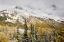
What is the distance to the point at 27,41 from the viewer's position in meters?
163

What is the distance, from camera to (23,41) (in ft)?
529

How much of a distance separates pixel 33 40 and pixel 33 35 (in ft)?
18.3

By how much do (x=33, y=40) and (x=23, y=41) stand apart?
1148 cm

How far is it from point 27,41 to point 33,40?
26.9 ft

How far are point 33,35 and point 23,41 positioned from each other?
10.5 meters

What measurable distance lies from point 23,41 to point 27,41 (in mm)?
3570

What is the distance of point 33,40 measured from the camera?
169m

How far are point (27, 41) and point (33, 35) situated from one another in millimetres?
7584

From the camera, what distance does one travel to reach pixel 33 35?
166 m
